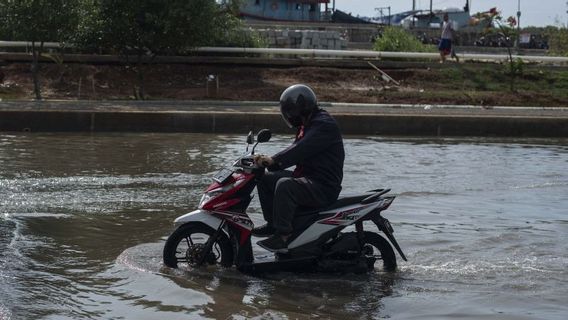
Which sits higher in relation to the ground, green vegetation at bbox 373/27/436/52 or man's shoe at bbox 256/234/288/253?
green vegetation at bbox 373/27/436/52

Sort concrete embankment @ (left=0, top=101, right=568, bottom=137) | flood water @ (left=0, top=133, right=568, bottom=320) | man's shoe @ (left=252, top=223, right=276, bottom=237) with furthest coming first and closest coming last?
concrete embankment @ (left=0, top=101, right=568, bottom=137), man's shoe @ (left=252, top=223, right=276, bottom=237), flood water @ (left=0, top=133, right=568, bottom=320)

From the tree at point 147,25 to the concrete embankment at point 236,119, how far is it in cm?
229

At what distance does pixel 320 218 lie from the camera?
25.0ft

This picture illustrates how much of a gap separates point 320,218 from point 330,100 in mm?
16386

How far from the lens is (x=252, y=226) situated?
25.3ft

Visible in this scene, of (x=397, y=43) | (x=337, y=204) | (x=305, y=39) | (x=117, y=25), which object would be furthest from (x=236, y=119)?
(x=305, y=39)

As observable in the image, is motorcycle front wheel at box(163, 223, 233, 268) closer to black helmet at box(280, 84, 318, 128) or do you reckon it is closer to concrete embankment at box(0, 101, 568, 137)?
black helmet at box(280, 84, 318, 128)

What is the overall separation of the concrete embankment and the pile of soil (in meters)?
2.05

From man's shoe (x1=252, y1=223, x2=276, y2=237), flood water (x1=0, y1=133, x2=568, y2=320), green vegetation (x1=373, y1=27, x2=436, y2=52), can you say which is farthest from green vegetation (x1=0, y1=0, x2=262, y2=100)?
man's shoe (x1=252, y1=223, x2=276, y2=237)

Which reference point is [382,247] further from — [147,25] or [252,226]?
[147,25]

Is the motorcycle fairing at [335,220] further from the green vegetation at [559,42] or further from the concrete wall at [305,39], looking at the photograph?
the green vegetation at [559,42]

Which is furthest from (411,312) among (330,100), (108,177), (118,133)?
(330,100)

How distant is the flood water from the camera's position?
6953mm

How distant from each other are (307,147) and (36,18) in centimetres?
1559
